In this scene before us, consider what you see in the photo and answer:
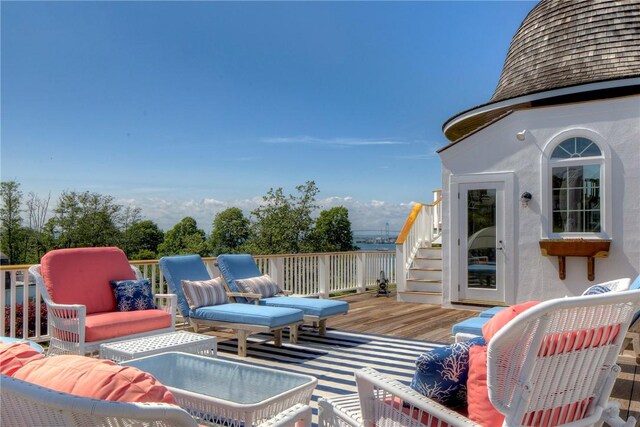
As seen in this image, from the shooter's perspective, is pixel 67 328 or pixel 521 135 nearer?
pixel 67 328

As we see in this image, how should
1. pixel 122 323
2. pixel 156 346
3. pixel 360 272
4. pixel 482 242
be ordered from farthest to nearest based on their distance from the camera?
pixel 360 272 < pixel 482 242 < pixel 122 323 < pixel 156 346

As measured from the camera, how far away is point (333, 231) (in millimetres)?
19453

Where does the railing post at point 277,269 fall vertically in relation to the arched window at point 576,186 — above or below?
below

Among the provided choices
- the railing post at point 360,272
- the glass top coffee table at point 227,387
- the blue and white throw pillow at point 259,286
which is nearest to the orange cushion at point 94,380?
the glass top coffee table at point 227,387

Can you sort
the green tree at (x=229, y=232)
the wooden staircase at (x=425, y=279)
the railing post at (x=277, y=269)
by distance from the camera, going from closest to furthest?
the railing post at (x=277, y=269), the wooden staircase at (x=425, y=279), the green tree at (x=229, y=232)

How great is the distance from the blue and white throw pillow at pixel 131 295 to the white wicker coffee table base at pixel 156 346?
61cm

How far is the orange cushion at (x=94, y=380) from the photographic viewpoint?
44.0 inches

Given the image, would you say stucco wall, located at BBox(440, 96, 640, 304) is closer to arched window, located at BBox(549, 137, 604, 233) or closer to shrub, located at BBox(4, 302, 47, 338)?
arched window, located at BBox(549, 137, 604, 233)

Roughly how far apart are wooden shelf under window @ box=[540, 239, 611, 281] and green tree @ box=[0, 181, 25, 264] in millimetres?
13149

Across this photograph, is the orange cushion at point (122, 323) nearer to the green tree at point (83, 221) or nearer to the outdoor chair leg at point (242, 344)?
the outdoor chair leg at point (242, 344)

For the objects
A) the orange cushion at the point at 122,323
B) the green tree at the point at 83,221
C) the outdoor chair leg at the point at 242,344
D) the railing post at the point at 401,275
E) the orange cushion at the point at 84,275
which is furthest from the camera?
the green tree at the point at 83,221

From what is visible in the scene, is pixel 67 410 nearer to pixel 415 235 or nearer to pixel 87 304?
pixel 87 304

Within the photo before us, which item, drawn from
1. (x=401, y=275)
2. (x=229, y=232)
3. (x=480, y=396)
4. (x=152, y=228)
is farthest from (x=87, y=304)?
Result: (x=229, y=232)

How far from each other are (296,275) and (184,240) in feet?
41.6
